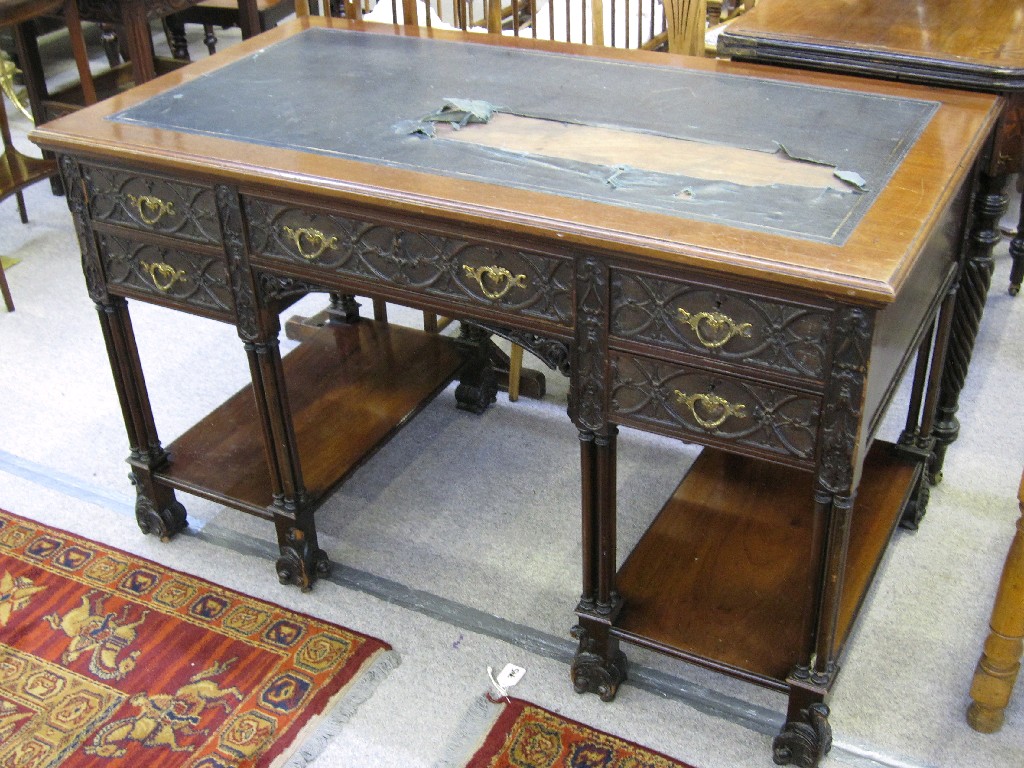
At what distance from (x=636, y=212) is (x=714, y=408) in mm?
293

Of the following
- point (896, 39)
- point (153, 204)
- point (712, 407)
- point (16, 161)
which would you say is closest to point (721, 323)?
point (712, 407)

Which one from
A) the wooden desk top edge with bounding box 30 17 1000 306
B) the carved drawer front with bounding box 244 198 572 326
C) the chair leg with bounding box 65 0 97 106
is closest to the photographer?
the wooden desk top edge with bounding box 30 17 1000 306

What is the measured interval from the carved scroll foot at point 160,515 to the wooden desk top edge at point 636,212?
2.48 feet

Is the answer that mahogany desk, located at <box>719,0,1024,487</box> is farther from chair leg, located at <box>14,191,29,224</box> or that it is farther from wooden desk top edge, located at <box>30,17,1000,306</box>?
chair leg, located at <box>14,191,29,224</box>

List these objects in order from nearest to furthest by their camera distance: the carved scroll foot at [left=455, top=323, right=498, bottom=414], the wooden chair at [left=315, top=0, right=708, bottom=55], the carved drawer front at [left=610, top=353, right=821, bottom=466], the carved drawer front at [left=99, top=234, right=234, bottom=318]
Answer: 1. the carved drawer front at [left=610, top=353, right=821, bottom=466]
2. the carved drawer front at [left=99, top=234, right=234, bottom=318]
3. the wooden chair at [left=315, top=0, right=708, bottom=55]
4. the carved scroll foot at [left=455, top=323, right=498, bottom=414]

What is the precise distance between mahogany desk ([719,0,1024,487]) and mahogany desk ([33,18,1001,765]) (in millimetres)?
44

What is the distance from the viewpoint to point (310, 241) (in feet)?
5.95

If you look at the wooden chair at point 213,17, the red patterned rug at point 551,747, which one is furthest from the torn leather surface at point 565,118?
the wooden chair at point 213,17

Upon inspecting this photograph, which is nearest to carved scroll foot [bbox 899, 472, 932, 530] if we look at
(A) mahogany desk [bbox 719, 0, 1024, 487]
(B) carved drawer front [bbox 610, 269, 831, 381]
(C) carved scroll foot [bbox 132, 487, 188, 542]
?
(A) mahogany desk [bbox 719, 0, 1024, 487]

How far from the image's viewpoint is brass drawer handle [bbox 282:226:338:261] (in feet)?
5.88

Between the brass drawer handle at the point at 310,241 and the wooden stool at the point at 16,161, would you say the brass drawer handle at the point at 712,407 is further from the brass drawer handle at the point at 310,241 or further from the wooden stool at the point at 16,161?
the wooden stool at the point at 16,161

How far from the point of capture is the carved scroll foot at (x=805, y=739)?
176 cm

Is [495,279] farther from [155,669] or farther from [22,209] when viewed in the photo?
[22,209]

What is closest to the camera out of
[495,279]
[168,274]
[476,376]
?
[495,279]
